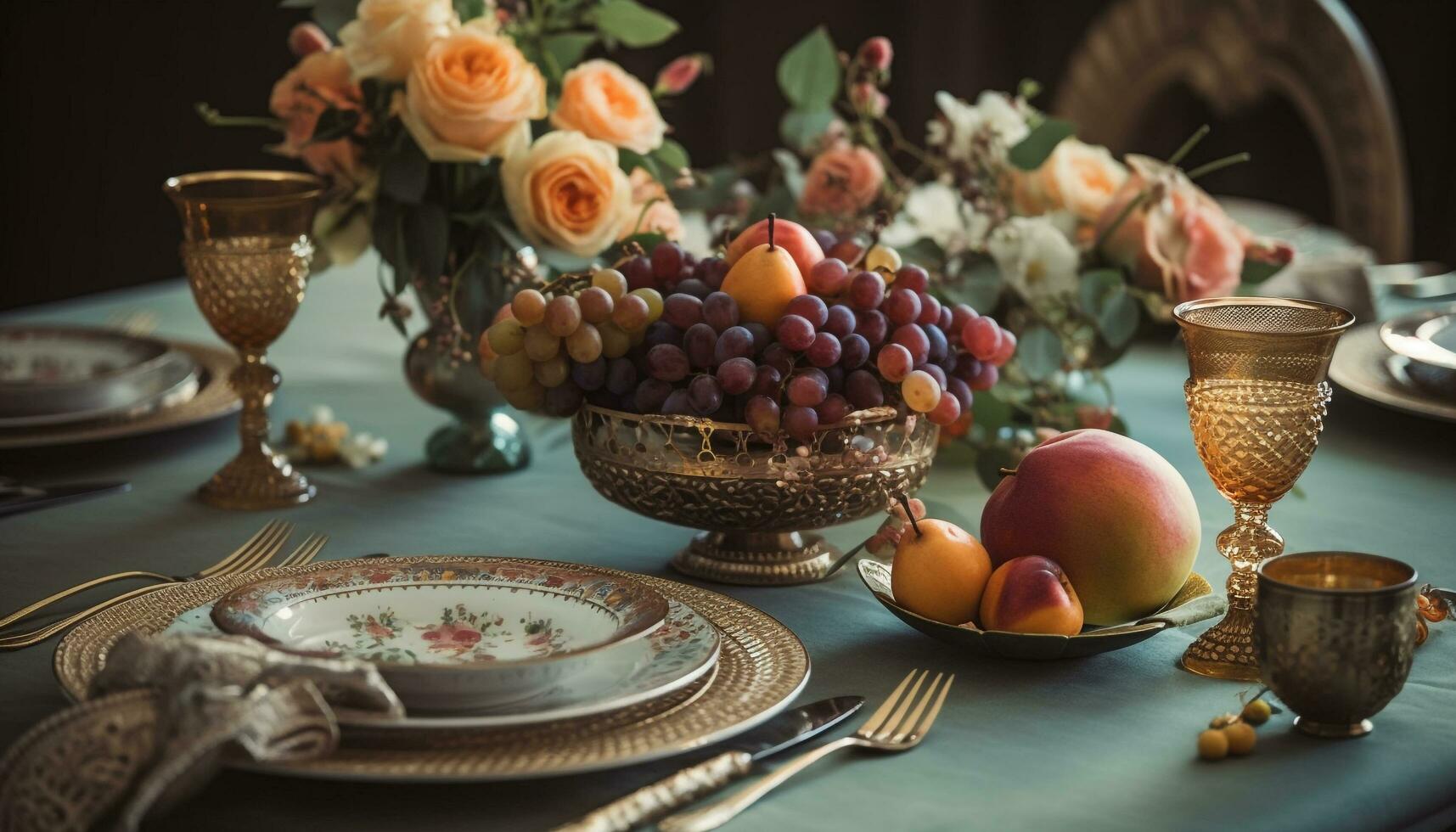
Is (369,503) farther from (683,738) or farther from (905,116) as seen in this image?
(905,116)

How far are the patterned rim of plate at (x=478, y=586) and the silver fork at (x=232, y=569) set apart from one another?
118mm

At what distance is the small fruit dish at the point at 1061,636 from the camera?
838mm

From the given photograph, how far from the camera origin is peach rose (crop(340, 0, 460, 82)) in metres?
1.19

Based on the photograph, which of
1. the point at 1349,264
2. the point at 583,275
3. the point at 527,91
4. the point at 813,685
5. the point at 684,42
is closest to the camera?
the point at 813,685

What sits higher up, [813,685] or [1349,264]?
[1349,264]

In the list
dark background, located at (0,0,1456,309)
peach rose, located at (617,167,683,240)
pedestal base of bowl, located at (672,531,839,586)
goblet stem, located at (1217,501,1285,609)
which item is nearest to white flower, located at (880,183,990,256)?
peach rose, located at (617,167,683,240)

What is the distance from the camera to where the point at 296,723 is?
2.15 feet

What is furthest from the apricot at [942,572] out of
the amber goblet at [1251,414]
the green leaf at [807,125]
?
the green leaf at [807,125]

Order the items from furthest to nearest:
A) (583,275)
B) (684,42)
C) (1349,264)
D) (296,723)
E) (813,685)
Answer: (684,42)
(1349,264)
(583,275)
(813,685)
(296,723)

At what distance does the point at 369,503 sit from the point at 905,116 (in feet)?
11.6

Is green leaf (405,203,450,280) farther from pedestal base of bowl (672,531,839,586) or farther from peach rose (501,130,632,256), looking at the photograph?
pedestal base of bowl (672,531,839,586)

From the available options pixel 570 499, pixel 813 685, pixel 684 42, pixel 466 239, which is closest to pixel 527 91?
pixel 466 239

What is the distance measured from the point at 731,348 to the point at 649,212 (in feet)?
1.23

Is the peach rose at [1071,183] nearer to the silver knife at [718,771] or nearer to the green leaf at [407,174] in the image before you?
the green leaf at [407,174]
